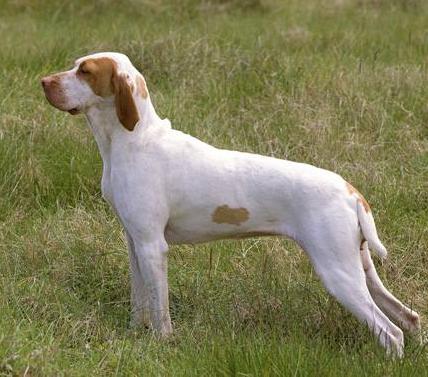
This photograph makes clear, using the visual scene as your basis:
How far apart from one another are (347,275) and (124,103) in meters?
1.20

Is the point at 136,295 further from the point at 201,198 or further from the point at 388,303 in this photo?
the point at 388,303

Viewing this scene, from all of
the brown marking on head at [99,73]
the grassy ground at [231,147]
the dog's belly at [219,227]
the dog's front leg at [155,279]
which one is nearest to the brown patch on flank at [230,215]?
the dog's belly at [219,227]

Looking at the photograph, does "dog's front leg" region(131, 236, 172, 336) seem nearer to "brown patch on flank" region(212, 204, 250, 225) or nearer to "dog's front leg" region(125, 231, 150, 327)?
"dog's front leg" region(125, 231, 150, 327)

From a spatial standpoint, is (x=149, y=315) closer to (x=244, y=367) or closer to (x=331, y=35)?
(x=244, y=367)

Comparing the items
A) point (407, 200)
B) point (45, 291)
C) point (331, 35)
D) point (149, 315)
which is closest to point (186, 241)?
point (149, 315)

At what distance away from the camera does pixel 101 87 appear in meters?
5.02

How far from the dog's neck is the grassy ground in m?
0.78

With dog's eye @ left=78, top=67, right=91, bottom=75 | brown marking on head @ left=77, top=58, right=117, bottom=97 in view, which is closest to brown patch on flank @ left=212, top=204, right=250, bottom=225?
brown marking on head @ left=77, top=58, right=117, bottom=97

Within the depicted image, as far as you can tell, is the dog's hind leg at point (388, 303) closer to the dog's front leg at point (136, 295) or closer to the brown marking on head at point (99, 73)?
the dog's front leg at point (136, 295)

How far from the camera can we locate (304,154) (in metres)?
7.17

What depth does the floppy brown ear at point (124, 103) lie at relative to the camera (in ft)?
16.3

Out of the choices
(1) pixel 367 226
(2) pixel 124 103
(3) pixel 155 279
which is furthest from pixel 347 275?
(2) pixel 124 103

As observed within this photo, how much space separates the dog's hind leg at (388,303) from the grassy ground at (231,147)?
185 millimetres

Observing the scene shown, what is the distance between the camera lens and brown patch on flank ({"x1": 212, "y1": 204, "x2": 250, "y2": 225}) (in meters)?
4.92
